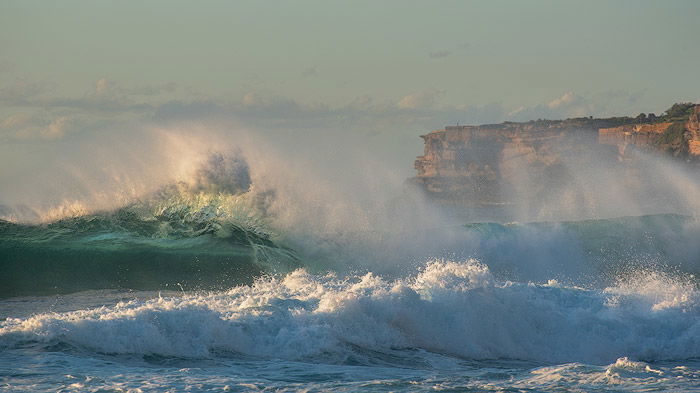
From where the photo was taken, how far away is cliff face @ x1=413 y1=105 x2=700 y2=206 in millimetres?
83250

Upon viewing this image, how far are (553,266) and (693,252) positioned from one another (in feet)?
18.0

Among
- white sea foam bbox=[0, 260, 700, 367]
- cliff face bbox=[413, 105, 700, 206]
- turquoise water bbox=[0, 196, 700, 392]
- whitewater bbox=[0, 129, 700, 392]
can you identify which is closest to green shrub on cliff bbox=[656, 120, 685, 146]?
cliff face bbox=[413, 105, 700, 206]

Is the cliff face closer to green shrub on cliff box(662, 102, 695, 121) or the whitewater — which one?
green shrub on cliff box(662, 102, 695, 121)

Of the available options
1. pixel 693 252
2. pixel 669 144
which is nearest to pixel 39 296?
pixel 693 252

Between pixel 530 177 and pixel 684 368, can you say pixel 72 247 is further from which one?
pixel 530 177

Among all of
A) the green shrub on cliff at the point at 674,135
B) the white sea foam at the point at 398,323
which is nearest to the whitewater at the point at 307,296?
the white sea foam at the point at 398,323

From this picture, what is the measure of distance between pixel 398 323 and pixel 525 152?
81152 millimetres

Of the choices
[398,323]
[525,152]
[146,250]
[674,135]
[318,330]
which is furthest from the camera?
[525,152]

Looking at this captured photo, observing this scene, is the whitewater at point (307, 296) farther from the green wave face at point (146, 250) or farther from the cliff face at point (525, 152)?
the cliff face at point (525, 152)

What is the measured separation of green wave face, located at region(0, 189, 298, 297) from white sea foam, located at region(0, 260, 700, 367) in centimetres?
569

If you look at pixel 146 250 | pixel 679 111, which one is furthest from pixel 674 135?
pixel 146 250

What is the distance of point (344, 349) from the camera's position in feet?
34.2

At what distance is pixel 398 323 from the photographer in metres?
11.5

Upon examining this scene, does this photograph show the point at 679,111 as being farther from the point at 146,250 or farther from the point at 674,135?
the point at 146,250
